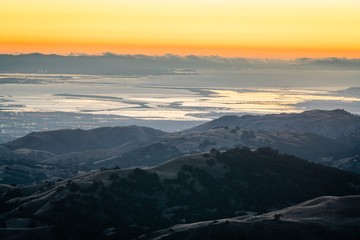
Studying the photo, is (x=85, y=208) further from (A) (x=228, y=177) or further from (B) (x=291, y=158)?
(B) (x=291, y=158)

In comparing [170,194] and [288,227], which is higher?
[288,227]

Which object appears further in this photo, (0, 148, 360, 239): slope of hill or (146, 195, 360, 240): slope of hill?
(0, 148, 360, 239): slope of hill

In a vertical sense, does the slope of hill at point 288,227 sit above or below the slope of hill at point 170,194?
above

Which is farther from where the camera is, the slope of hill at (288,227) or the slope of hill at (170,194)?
the slope of hill at (170,194)

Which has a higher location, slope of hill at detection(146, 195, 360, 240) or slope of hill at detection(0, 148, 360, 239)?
slope of hill at detection(146, 195, 360, 240)
